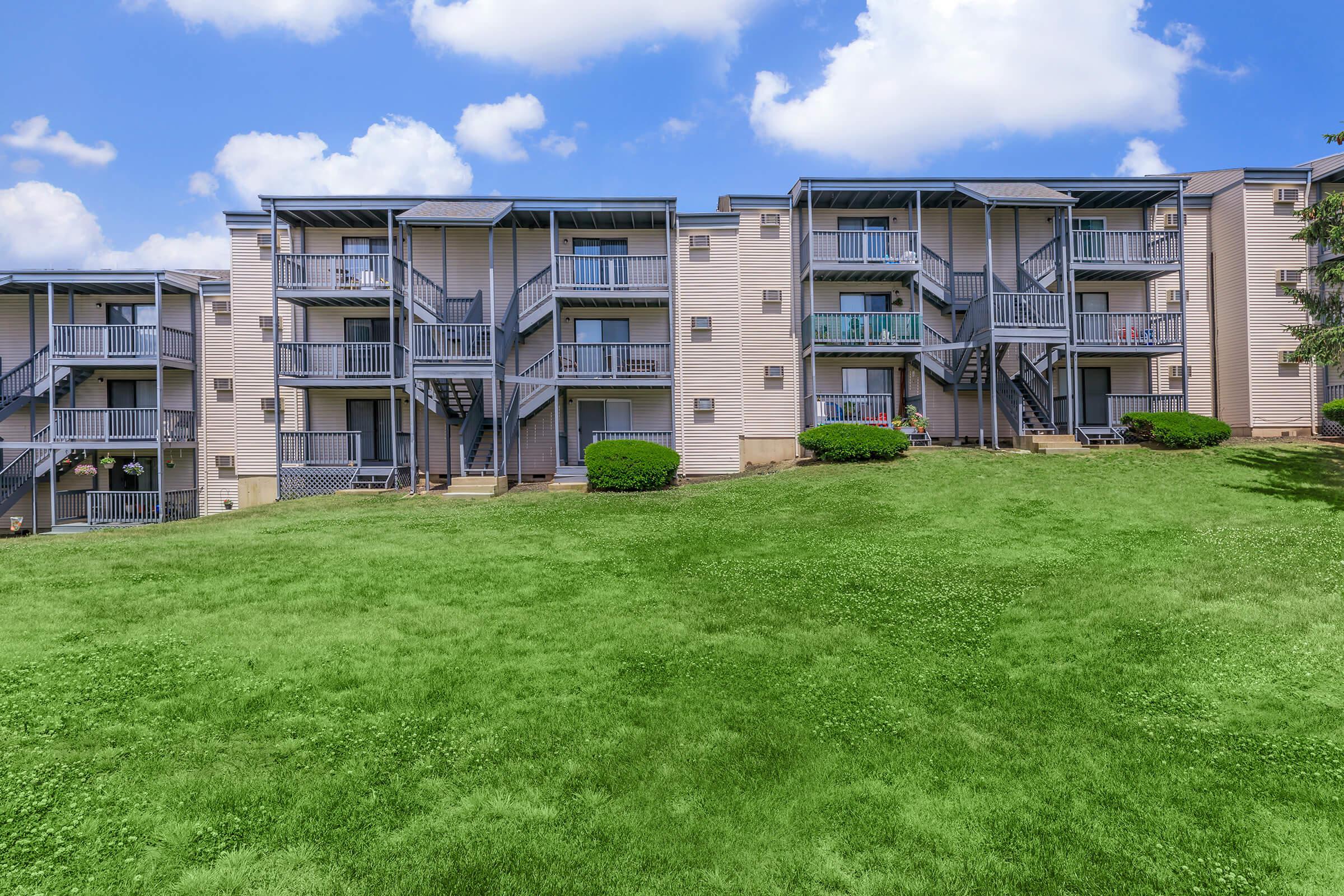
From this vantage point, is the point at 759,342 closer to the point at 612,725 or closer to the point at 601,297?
the point at 601,297

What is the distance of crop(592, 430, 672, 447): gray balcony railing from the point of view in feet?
73.8

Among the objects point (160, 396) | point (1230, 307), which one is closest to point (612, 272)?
point (160, 396)

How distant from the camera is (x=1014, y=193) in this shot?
22.8 meters

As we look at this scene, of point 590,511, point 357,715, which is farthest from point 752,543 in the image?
point 357,715

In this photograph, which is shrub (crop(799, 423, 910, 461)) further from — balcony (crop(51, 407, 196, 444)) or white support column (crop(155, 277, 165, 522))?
balcony (crop(51, 407, 196, 444))

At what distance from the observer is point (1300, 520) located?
12.5m

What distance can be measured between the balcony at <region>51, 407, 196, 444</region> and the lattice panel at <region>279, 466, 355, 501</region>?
516 centimetres

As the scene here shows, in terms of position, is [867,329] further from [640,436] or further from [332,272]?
[332,272]

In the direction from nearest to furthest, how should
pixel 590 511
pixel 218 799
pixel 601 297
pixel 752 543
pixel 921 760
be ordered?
pixel 218 799 → pixel 921 760 → pixel 752 543 → pixel 590 511 → pixel 601 297

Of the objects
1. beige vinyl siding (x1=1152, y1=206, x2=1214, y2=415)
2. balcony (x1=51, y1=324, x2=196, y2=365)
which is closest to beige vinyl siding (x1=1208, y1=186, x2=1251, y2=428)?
beige vinyl siding (x1=1152, y1=206, x2=1214, y2=415)

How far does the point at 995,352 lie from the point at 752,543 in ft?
48.1

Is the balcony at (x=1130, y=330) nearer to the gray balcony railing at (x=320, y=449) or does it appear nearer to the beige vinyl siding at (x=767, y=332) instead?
the beige vinyl siding at (x=767, y=332)

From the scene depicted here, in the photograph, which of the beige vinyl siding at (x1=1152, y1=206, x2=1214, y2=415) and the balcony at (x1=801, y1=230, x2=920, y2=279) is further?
the beige vinyl siding at (x1=1152, y1=206, x2=1214, y2=415)

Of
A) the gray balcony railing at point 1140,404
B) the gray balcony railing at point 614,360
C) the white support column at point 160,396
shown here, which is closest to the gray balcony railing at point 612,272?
the gray balcony railing at point 614,360
